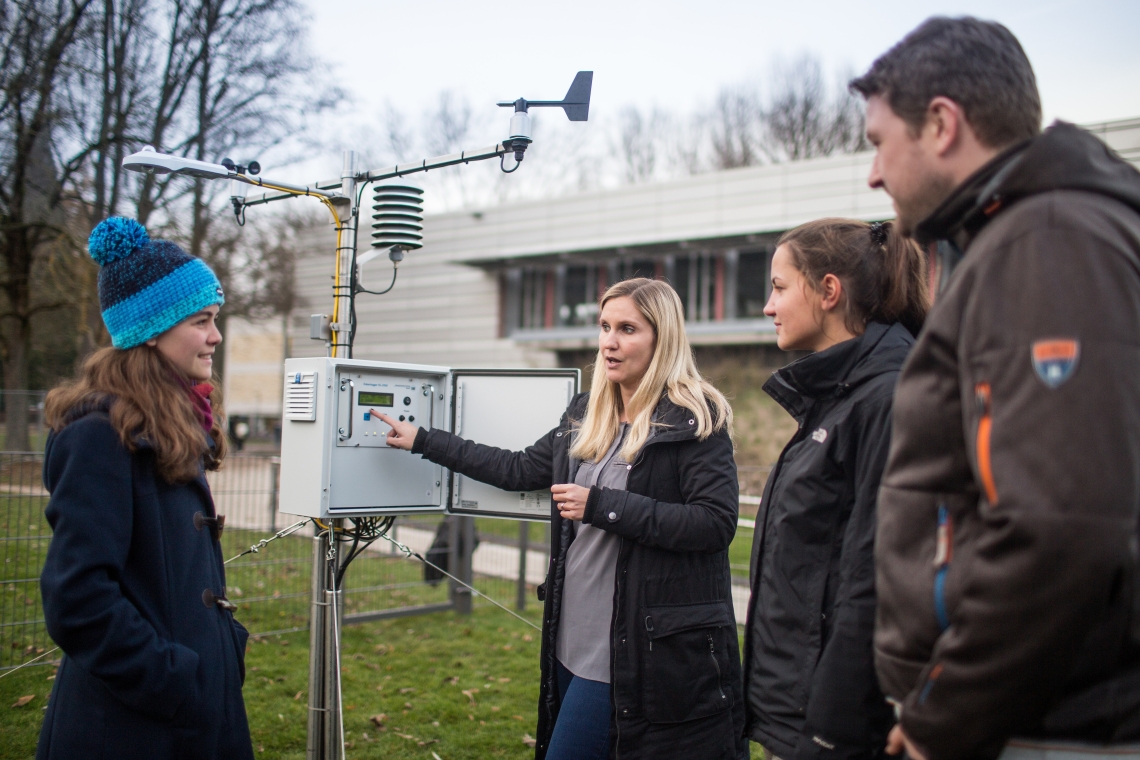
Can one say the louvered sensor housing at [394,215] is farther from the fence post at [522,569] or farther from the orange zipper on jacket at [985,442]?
the fence post at [522,569]

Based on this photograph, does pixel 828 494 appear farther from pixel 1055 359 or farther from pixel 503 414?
pixel 503 414

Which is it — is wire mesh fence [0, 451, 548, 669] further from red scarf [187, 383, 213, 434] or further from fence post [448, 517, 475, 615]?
red scarf [187, 383, 213, 434]

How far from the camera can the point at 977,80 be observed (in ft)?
4.39

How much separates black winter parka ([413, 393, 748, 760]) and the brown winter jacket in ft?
4.30

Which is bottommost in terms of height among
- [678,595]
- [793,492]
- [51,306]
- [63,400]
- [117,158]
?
[678,595]

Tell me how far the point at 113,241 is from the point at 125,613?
97 centimetres

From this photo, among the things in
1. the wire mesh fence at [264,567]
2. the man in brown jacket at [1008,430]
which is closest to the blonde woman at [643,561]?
the man in brown jacket at [1008,430]

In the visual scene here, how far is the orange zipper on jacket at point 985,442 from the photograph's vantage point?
1168 mm

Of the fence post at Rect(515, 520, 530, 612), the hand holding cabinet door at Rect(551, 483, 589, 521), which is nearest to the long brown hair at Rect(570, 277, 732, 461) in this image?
the hand holding cabinet door at Rect(551, 483, 589, 521)

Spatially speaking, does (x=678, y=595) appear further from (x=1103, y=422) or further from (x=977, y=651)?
(x=1103, y=422)

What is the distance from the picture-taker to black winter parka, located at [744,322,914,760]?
1.72 metres

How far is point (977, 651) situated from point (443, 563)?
6.59 metres

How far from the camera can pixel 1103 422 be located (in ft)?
3.55

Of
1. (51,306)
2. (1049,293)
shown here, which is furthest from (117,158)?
(1049,293)
